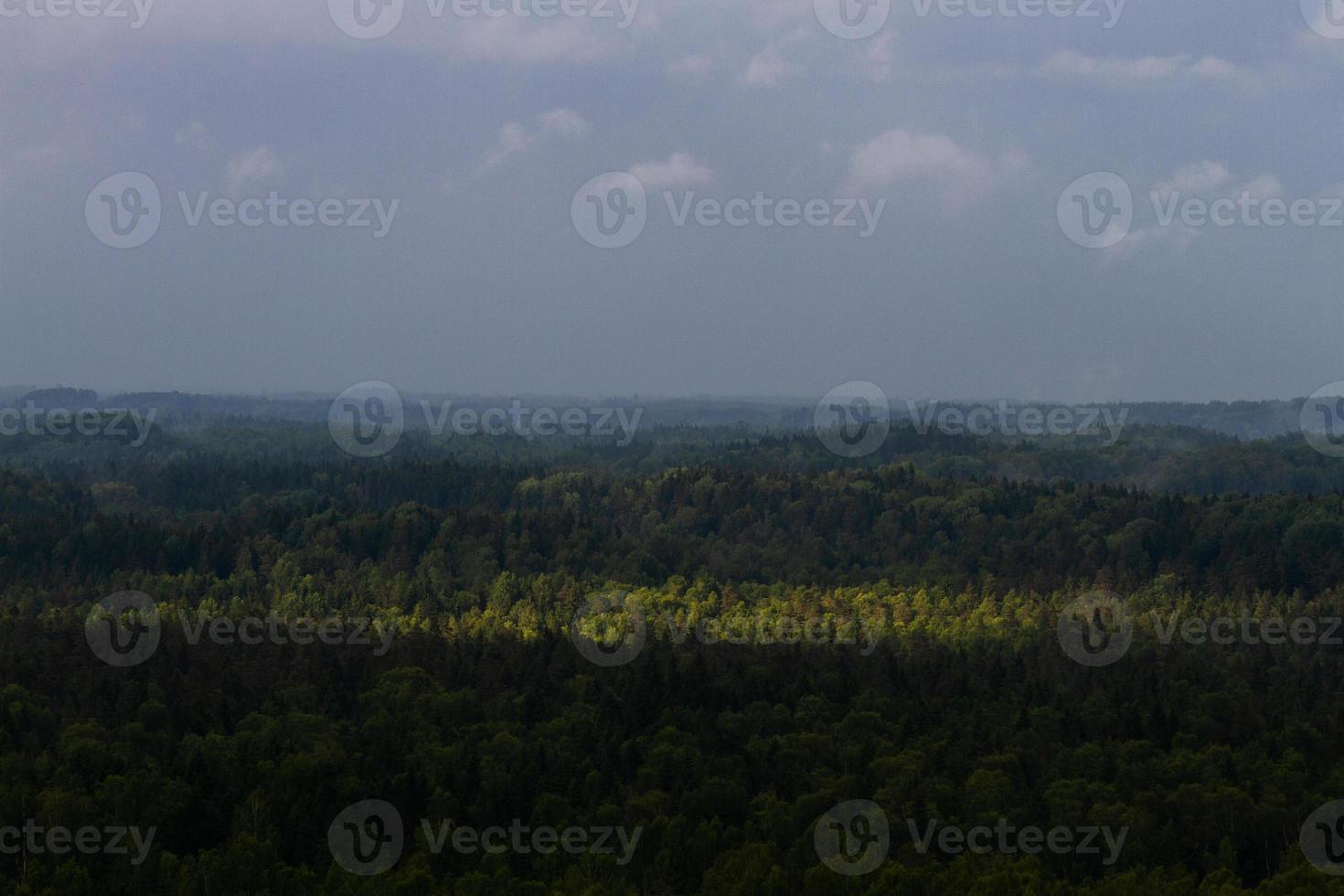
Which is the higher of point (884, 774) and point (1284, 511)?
point (1284, 511)

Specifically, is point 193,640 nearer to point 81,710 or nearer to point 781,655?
point 81,710

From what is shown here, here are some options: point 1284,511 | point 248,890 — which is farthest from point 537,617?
point 1284,511

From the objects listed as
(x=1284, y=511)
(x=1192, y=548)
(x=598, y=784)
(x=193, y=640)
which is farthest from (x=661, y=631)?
(x=1284, y=511)

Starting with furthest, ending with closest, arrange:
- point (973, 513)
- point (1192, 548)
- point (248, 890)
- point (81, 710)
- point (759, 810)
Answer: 1. point (973, 513)
2. point (1192, 548)
3. point (81, 710)
4. point (759, 810)
5. point (248, 890)

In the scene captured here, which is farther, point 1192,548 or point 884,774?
point 1192,548

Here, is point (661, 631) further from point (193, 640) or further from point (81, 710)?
point (81, 710)

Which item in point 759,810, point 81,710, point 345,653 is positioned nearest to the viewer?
point 759,810
